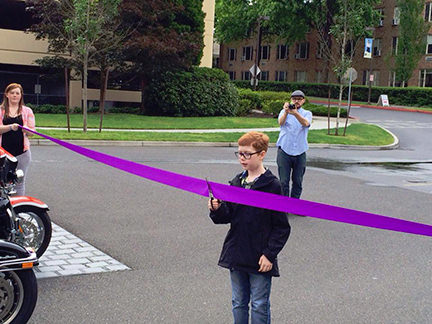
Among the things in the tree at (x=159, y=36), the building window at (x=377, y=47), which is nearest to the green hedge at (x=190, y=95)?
the tree at (x=159, y=36)

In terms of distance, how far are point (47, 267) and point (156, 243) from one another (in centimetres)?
156

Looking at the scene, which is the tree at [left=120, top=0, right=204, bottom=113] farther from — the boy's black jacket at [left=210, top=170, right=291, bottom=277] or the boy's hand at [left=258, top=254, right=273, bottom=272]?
the boy's hand at [left=258, top=254, right=273, bottom=272]

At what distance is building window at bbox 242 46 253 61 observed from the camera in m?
75.1

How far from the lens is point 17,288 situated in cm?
425

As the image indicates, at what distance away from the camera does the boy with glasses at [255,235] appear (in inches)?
148

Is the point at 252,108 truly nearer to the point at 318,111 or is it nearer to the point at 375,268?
the point at 318,111

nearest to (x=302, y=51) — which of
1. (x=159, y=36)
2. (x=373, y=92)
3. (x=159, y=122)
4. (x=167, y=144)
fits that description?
(x=373, y=92)

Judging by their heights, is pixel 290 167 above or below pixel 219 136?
above

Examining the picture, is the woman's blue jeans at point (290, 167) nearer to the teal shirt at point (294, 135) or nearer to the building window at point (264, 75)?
the teal shirt at point (294, 135)

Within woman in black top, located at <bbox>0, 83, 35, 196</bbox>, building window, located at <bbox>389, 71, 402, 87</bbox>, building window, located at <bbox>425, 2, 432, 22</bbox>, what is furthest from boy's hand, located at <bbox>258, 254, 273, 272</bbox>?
building window, located at <bbox>425, 2, 432, 22</bbox>

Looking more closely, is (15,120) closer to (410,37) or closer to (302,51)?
(410,37)

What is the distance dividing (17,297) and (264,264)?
1815 millimetres

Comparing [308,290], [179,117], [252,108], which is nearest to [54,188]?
[308,290]

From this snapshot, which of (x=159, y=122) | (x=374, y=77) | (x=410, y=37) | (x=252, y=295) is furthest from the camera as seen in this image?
(x=374, y=77)
